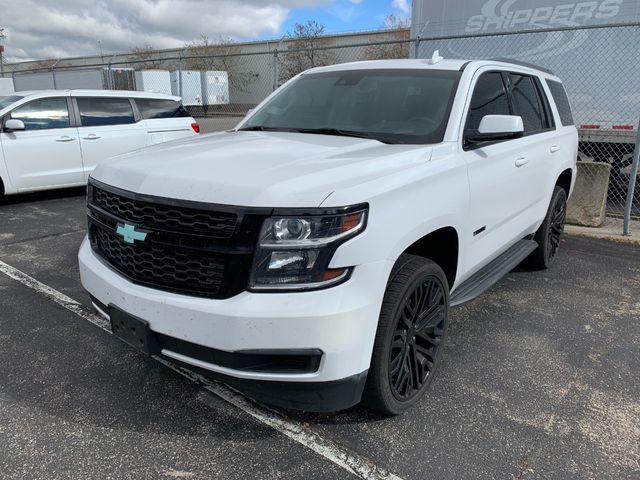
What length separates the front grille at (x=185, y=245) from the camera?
83.9 inches

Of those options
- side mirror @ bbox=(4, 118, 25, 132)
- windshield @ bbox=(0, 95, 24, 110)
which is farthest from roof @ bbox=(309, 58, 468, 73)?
windshield @ bbox=(0, 95, 24, 110)

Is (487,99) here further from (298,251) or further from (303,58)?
(303,58)

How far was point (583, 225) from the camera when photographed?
718cm

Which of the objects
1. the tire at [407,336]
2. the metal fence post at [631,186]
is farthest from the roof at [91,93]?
the metal fence post at [631,186]

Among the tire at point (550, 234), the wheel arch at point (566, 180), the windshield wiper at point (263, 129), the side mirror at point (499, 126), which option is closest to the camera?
the side mirror at point (499, 126)

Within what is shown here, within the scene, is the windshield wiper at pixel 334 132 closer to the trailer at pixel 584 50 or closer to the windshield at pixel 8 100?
the trailer at pixel 584 50

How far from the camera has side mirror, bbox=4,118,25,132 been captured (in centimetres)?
725

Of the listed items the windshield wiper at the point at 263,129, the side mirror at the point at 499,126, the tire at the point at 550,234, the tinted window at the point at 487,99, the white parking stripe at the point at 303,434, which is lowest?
the white parking stripe at the point at 303,434

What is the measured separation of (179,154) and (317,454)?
1.69m

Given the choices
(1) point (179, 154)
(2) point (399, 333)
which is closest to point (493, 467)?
(2) point (399, 333)

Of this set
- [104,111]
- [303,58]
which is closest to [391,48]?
[303,58]

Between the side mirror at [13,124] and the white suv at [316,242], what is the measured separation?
Result: 5.43 metres

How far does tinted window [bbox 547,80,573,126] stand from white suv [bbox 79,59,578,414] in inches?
75.7

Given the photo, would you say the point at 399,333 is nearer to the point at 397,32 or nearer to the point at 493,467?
the point at 493,467
